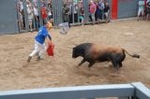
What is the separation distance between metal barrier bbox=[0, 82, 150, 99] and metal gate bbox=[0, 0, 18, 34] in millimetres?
15811

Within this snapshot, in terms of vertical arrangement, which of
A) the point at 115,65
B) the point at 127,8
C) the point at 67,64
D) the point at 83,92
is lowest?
the point at 67,64

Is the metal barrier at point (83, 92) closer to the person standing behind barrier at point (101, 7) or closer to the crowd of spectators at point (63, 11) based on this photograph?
the crowd of spectators at point (63, 11)

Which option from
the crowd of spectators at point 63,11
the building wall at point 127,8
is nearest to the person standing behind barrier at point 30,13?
the crowd of spectators at point 63,11

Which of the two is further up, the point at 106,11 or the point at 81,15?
the point at 106,11

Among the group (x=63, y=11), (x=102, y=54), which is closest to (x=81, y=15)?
(x=63, y=11)

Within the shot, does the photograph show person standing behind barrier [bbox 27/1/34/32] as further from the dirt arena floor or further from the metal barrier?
the metal barrier

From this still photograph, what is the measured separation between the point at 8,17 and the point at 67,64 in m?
6.89

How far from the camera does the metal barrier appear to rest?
6.30ft

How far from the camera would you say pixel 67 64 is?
11.9 m

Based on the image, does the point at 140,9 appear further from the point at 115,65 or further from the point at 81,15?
the point at 115,65

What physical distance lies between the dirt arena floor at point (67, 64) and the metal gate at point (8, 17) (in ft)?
1.82

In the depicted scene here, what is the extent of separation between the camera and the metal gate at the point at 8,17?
17297 millimetres

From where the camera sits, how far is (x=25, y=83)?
9.99m

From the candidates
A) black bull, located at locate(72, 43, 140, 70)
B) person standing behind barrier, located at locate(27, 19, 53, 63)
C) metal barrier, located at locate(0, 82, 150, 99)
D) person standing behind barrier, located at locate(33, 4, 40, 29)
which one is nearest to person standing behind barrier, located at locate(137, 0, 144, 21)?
person standing behind barrier, located at locate(33, 4, 40, 29)
